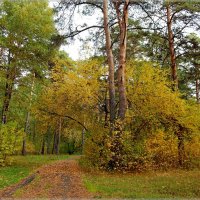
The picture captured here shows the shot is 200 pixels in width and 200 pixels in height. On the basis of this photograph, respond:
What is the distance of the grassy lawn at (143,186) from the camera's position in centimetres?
841

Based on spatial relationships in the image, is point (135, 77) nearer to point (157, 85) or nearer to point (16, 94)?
point (157, 85)

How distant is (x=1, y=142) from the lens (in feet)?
51.3

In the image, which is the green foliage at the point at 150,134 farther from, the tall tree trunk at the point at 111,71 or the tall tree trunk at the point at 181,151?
the tall tree trunk at the point at 111,71

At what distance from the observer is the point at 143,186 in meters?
9.73

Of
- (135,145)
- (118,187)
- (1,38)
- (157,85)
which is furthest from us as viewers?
(1,38)

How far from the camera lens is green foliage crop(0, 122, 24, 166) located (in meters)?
15.6

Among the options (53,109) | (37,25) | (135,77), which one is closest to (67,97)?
(53,109)

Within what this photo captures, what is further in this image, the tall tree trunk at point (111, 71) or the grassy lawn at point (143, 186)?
the tall tree trunk at point (111, 71)

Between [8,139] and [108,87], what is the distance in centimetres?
611

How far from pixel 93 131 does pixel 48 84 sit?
5873 millimetres

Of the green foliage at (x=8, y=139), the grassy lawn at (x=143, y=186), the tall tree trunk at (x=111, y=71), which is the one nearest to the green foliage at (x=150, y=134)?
the tall tree trunk at (x=111, y=71)

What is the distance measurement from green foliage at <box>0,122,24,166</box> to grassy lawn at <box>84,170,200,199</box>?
5.82 metres

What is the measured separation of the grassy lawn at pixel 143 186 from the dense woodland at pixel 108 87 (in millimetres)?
1677

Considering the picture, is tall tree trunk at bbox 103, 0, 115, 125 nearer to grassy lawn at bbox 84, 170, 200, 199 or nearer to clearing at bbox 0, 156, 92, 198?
grassy lawn at bbox 84, 170, 200, 199
